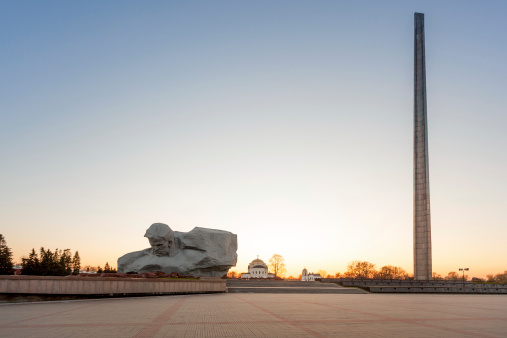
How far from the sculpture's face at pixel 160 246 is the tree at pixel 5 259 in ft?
89.0

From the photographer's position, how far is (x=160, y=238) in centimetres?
3441

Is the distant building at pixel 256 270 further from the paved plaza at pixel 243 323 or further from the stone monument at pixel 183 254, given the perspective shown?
the paved plaza at pixel 243 323

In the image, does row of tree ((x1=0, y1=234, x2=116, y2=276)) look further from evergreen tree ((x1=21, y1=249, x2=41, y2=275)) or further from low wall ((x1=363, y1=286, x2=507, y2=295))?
low wall ((x1=363, y1=286, x2=507, y2=295))

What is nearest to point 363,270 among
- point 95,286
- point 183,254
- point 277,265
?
point 277,265

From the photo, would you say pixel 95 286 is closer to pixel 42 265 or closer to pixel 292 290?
pixel 292 290

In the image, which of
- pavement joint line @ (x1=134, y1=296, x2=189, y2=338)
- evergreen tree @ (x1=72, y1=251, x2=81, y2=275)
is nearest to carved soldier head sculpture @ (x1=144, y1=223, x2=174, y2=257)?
pavement joint line @ (x1=134, y1=296, x2=189, y2=338)

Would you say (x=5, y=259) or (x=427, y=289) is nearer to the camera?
(x=427, y=289)

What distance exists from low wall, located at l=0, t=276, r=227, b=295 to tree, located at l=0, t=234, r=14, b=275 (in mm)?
38937

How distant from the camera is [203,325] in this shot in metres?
9.66

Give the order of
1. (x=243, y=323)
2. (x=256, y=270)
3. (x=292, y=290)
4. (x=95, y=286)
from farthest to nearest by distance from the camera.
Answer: (x=256, y=270) → (x=292, y=290) → (x=95, y=286) → (x=243, y=323)

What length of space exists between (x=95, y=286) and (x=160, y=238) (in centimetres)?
1655

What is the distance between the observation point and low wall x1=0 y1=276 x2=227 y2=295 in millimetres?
15703

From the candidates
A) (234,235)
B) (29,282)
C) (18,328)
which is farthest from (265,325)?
(234,235)

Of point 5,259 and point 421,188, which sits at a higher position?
point 421,188
